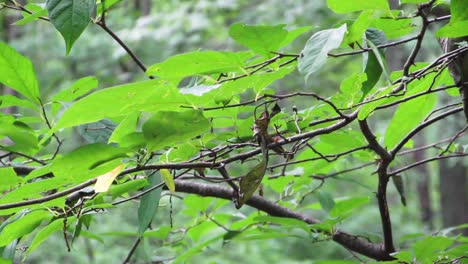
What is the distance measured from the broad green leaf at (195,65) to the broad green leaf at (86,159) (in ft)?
0.34

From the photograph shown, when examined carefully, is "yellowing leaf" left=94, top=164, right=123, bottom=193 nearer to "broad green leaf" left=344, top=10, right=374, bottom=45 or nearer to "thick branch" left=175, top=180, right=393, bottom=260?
"broad green leaf" left=344, top=10, right=374, bottom=45

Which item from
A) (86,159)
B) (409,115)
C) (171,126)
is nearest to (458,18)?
(409,115)

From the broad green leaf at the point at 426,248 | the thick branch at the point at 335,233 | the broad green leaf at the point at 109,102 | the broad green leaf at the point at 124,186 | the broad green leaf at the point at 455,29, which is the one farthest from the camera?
the thick branch at the point at 335,233

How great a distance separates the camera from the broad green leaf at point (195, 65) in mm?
617

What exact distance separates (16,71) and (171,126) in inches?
13.4

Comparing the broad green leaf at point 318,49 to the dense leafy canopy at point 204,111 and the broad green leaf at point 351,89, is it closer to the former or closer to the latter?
the dense leafy canopy at point 204,111

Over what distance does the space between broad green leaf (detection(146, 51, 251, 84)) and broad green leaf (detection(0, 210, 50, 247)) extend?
291 mm

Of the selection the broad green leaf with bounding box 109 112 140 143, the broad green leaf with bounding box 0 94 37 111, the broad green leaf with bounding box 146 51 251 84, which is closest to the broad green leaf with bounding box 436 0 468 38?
the broad green leaf with bounding box 146 51 251 84

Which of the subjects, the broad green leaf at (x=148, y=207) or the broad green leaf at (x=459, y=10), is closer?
the broad green leaf at (x=459, y=10)

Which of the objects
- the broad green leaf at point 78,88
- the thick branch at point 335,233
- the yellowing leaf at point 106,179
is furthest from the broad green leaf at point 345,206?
the yellowing leaf at point 106,179

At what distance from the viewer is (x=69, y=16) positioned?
23.8 inches

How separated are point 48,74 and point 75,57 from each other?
1.74 ft

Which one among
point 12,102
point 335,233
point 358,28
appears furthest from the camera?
point 335,233

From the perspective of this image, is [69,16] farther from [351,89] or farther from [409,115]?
[409,115]
